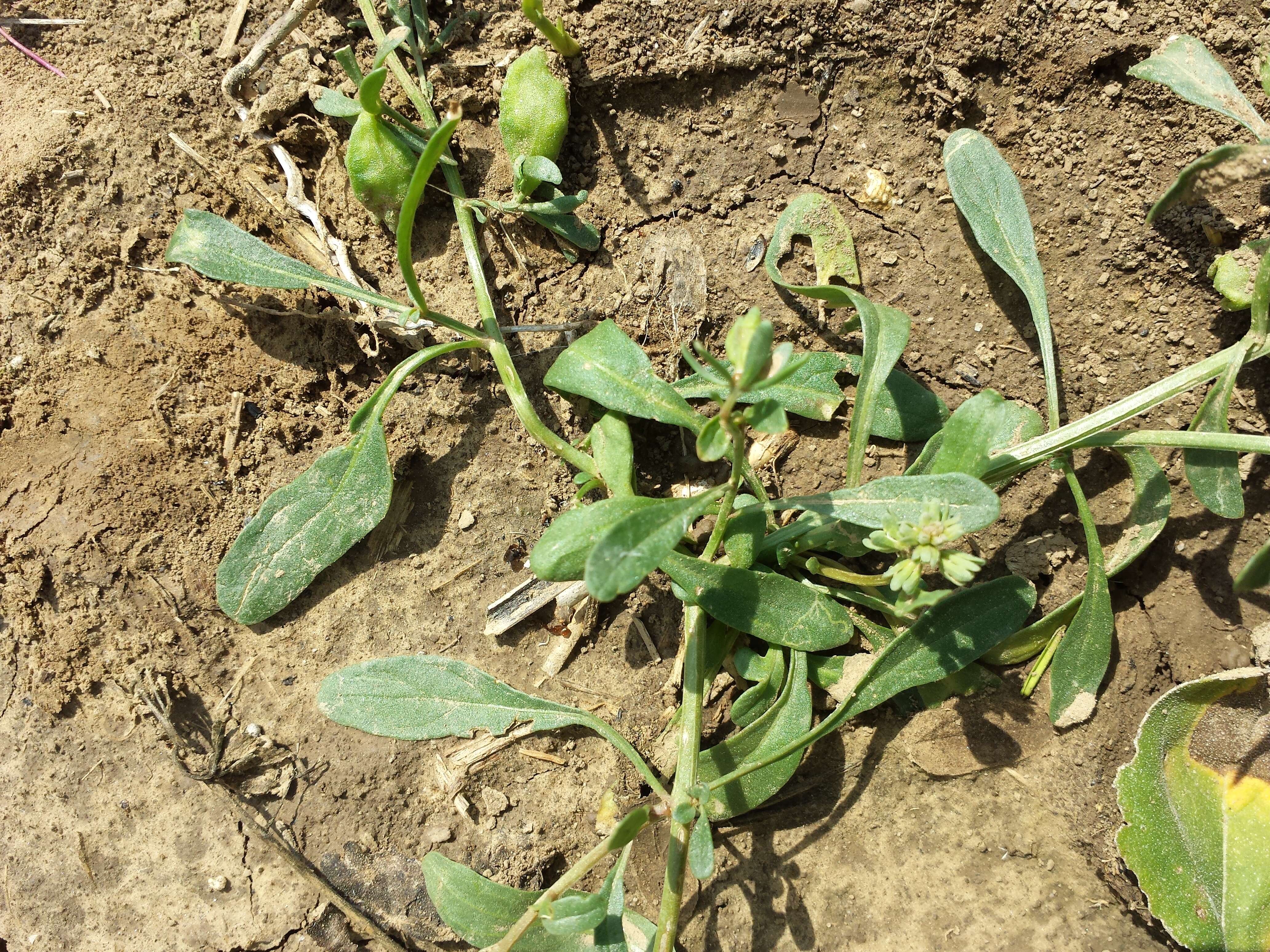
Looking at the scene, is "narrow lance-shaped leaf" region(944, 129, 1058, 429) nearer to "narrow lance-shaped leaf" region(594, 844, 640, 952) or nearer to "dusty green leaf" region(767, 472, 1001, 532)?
"dusty green leaf" region(767, 472, 1001, 532)

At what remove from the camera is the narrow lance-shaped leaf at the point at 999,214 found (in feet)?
6.81

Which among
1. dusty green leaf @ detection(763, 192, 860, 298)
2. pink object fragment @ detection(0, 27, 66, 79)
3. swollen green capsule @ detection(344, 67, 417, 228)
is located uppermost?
pink object fragment @ detection(0, 27, 66, 79)

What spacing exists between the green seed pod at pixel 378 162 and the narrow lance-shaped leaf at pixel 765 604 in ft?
4.08

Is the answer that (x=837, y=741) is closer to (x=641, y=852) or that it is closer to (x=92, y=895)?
(x=641, y=852)

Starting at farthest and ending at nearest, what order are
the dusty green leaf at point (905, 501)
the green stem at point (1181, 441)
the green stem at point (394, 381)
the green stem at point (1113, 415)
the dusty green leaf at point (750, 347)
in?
1. the green stem at point (394, 381)
2. the green stem at point (1113, 415)
3. the green stem at point (1181, 441)
4. the dusty green leaf at point (905, 501)
5. the dusty green leaf at point (750, 347)

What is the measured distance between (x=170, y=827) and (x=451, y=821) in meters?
0.73

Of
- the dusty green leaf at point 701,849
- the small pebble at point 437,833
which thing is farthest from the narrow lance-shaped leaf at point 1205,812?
the small pebble at point 437,833

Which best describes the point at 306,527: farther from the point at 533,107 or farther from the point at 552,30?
the point at 552,30

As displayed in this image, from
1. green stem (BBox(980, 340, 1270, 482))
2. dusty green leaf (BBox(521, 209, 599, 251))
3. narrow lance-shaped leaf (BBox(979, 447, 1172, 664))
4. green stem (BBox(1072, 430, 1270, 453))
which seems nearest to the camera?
green stem (BBox(1072, 430, 1270, 453))

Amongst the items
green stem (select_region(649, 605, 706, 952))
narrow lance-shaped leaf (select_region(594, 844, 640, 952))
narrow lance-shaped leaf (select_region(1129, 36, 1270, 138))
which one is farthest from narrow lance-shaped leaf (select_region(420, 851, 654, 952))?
narrow lance-shaped leaf (select_region(1129, 36, 1270, 138))

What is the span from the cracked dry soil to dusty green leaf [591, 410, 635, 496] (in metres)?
0.18

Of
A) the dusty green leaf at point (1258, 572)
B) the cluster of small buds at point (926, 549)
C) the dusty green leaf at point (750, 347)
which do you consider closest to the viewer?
the dusty green leaf at point (750, 347)

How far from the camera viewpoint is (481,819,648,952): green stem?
1.76 metres

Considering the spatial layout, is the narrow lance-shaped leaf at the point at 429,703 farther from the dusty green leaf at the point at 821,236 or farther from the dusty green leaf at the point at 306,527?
the dusty green leaf at the point at 821,236
